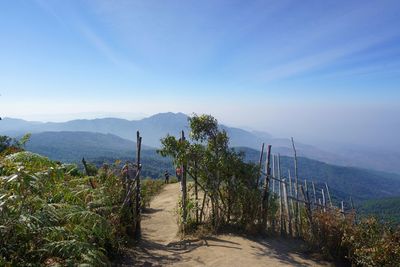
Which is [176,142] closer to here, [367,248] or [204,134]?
[204,134]

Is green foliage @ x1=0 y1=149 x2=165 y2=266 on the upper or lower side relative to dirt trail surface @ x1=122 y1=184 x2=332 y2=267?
upper

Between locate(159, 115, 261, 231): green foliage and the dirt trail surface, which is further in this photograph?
locate(159, 115, 261, 231): green foliage

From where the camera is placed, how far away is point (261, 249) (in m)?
7.79

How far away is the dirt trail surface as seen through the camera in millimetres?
6652

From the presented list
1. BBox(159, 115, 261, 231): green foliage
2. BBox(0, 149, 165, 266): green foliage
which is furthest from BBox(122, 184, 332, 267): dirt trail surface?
BBox(0, 149, 165, 266): green foliage

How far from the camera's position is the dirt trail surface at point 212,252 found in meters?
6.65

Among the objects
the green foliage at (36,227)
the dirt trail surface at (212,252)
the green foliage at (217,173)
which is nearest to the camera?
the green foliage at (36,227)

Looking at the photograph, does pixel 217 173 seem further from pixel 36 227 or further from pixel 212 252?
pixel 36 227

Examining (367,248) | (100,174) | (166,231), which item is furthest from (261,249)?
(100,174)

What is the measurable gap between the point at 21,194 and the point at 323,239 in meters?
6.97

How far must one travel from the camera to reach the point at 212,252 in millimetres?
7223

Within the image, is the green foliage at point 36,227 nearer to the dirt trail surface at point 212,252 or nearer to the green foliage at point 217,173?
the dirt trail surface at point 212,252

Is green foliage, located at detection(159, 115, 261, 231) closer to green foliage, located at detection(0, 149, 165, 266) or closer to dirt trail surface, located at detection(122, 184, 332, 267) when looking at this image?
dirt trail surface, located at detection(122, 184, 332, 267)

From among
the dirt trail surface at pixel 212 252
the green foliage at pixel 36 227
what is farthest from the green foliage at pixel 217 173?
the green foliage at pixel 36 227
